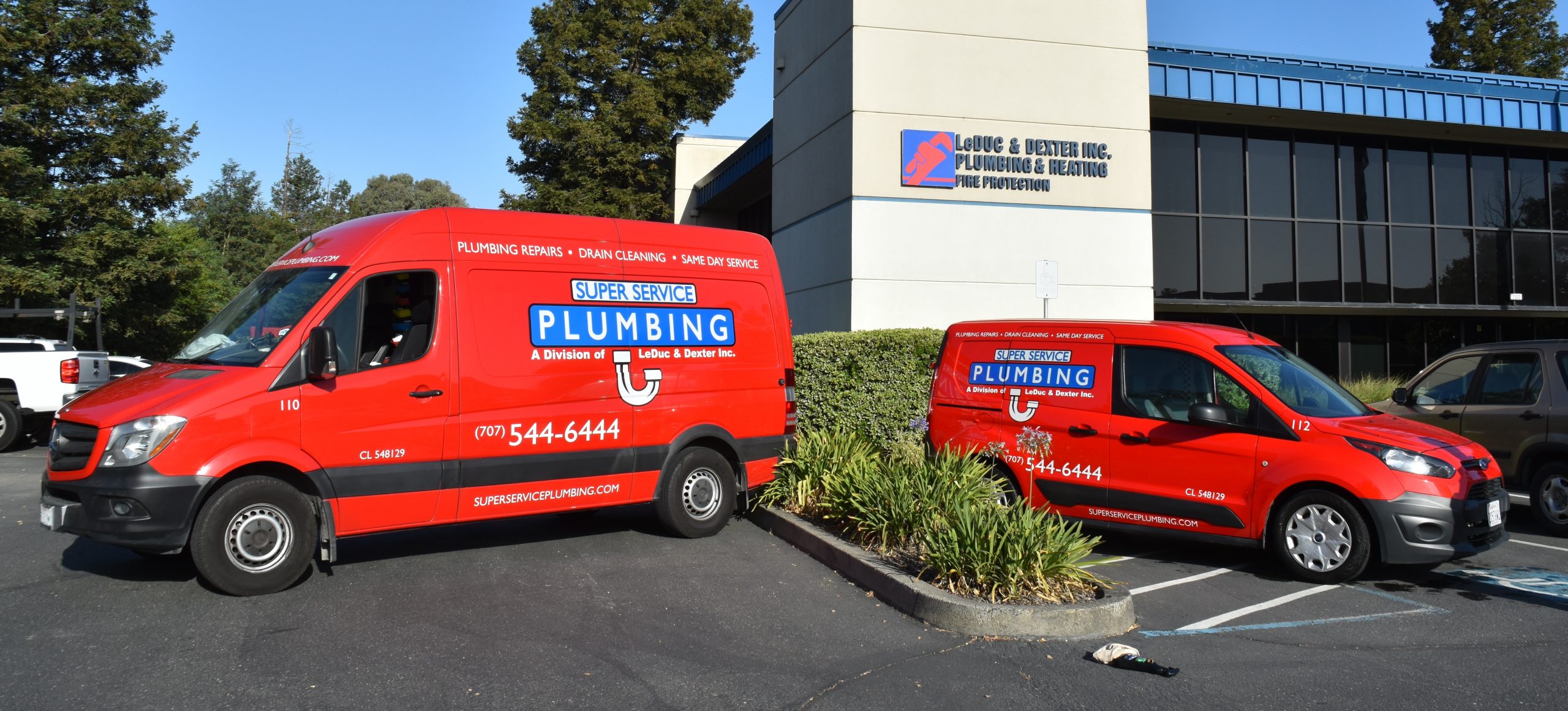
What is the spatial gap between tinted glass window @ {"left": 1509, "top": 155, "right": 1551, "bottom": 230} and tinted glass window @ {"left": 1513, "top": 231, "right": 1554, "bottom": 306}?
0.26 m

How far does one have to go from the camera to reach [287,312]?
6605 mm

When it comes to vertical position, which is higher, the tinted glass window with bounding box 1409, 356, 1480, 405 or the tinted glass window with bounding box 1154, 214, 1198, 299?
the tinted glass window with bounding box 1154, 214, 1198, 299

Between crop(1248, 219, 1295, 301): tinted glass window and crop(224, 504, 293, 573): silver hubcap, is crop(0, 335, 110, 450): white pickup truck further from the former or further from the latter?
crop(1248, 219, 1295, 301): tinted glass window

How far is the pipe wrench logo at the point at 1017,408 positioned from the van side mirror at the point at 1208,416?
137cm

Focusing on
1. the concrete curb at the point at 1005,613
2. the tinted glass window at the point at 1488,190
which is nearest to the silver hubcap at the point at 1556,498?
the concrete curb at the point at 1005,613

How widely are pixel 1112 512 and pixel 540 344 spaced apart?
15.2 ft

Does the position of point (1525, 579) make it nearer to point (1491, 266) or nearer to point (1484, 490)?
point (1484, 490)

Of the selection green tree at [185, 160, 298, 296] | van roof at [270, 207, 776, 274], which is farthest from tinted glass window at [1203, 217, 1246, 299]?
green tree at [185, 160, 298, 296]

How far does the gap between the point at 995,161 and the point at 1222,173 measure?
20.9 feet

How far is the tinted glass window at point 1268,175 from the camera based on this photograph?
1966 cm

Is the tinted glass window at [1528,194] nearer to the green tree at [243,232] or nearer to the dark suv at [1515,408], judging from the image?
the dark suv at [1515,408]

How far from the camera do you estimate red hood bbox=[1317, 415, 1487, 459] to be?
268 inches

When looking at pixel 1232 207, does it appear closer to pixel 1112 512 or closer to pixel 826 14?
pixel 826 14

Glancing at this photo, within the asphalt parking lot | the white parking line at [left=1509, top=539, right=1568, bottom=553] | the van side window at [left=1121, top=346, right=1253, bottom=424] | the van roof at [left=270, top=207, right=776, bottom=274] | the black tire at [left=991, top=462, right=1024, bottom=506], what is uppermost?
the van roof at [left=270, top=207, right=776, bottom=274]
